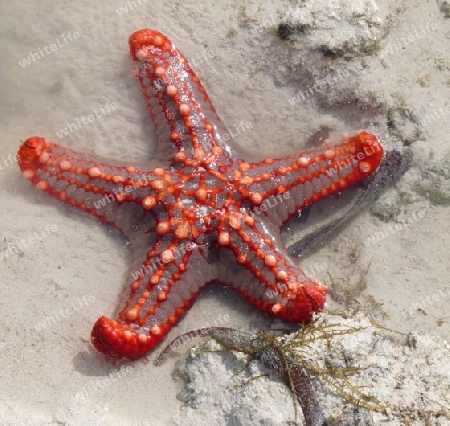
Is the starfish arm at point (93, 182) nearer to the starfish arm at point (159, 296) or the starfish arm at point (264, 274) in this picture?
the starfish arm at point (159, 296)

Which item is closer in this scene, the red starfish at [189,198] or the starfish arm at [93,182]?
the red starfish at [189,198]

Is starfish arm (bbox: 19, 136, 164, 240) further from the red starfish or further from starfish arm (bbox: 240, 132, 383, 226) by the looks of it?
starfish arm (bbox: 240, 132, 383, 226)

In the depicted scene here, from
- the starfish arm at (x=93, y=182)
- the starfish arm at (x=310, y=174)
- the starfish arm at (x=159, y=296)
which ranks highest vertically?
the starfish arm at (x=310, y=174)

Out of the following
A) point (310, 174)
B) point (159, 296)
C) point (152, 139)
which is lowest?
point (159, 296)

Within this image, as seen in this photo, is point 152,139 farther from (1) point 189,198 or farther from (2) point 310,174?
(2) point 310,174

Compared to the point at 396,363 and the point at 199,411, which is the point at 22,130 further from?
the point at 396,363

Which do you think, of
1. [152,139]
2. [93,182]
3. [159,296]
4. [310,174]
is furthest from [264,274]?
[152,139]

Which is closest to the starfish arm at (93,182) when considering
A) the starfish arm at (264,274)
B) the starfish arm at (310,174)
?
the starfish arm at (264,274)
